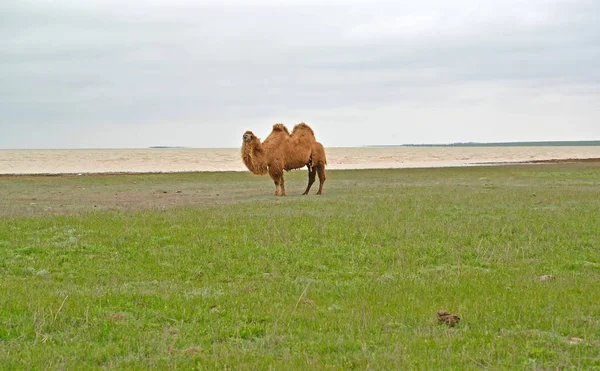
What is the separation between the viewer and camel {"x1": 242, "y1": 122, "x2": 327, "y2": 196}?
29516 millimetres

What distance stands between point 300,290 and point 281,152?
19930 millimetres

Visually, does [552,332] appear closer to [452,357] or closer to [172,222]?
[452,357]

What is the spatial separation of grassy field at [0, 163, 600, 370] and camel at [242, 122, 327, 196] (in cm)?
968

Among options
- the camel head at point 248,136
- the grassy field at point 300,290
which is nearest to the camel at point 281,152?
the camel head at point 248,136

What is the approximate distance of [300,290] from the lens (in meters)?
10.2

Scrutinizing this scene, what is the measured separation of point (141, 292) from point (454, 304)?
4.58 meters

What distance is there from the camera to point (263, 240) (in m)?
14.8

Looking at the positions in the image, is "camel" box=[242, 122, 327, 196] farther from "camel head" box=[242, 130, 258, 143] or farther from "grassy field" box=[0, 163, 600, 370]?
"grassy field" box=[0, 163, 600, 370]

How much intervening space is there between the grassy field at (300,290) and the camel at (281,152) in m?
9.68

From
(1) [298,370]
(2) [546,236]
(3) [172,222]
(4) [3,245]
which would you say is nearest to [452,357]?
(1) [298,370]

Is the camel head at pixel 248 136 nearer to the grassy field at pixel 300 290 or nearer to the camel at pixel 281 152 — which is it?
A: the camel at pixel 281 152

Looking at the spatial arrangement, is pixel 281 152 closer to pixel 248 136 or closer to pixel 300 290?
pixel 248 136

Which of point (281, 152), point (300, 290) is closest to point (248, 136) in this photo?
point (281, 152)

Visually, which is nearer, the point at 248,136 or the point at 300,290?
the point at 300,290
